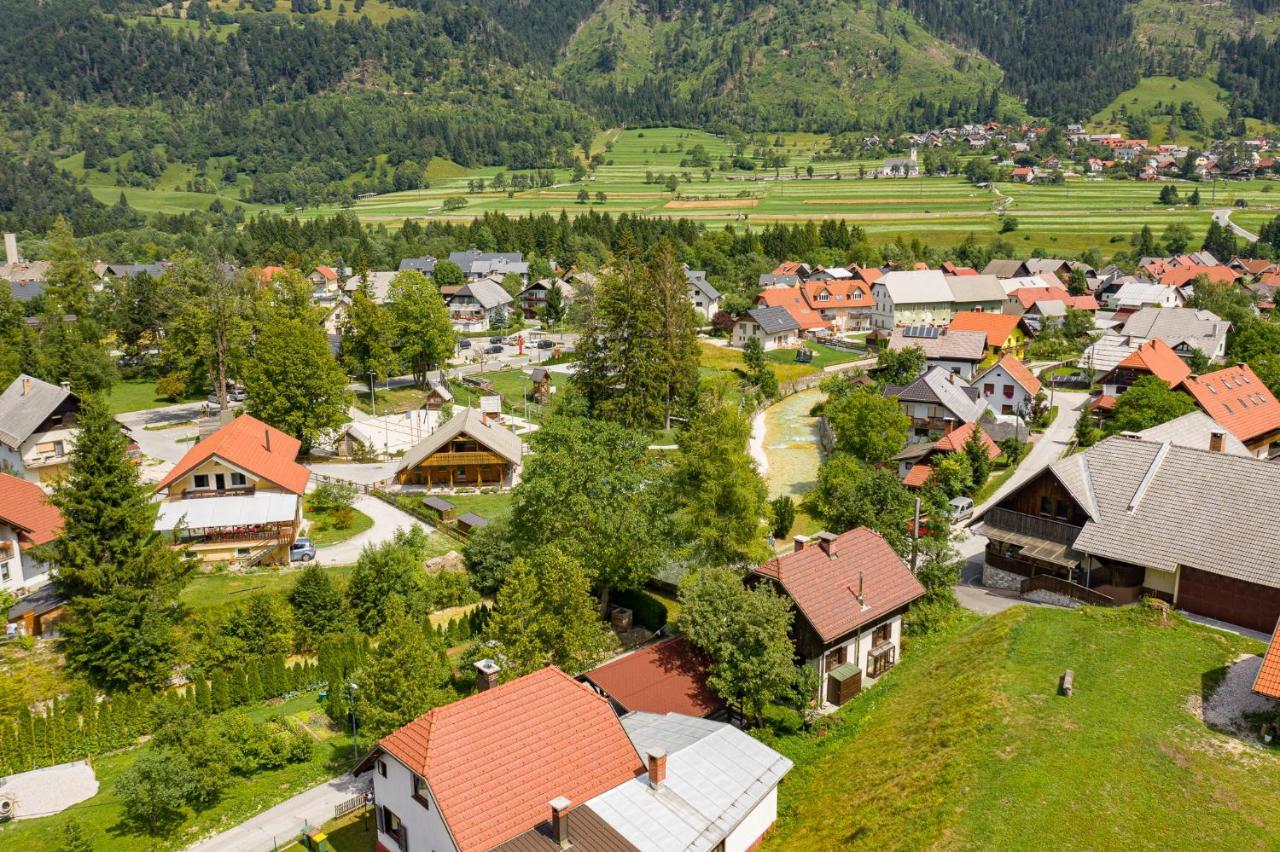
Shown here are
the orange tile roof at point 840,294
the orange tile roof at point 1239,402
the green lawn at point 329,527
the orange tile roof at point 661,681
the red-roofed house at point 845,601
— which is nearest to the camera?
the orange tile roof at point 661,681

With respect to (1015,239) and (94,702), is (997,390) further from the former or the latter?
(1015,239)

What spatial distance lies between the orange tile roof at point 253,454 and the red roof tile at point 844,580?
2636 centimetres

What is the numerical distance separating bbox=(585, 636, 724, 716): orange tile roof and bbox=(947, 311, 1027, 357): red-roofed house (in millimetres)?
61959

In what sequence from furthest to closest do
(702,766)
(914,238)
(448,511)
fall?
(914,238)
(448,511)
(702,766)

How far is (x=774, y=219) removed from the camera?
559ft

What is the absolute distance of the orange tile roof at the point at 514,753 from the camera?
65.6 feet

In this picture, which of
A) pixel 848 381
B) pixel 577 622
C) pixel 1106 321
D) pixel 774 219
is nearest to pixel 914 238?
pixel 774 219

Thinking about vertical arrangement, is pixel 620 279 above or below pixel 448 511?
above

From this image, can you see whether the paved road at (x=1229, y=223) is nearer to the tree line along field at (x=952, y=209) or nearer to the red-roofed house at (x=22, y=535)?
the tree line along field at (x=952, y=209)

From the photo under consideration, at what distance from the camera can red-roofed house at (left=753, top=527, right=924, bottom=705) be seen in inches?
1137

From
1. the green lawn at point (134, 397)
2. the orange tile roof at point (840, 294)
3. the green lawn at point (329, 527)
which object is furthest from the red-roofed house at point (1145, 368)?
the green lawn at point (134, 397)

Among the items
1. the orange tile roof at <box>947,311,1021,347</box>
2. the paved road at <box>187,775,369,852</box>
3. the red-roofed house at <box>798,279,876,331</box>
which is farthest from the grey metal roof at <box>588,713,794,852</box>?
the red-roofed house at <box>798,279,876,331</box>

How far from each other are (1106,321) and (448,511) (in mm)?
81029

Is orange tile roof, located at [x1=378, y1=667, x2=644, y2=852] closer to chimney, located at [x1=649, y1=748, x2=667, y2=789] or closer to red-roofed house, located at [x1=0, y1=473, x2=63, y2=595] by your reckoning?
chimney, located at [x1=649, y1=748, x2=667, y2=789]
